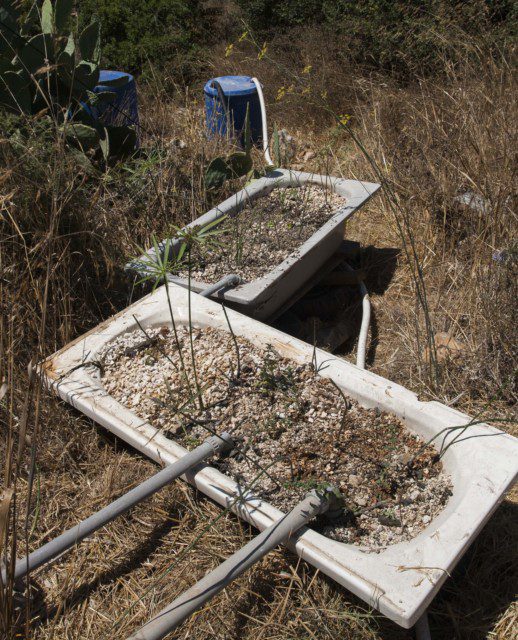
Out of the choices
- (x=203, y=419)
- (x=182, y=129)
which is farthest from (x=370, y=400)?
(x=182, y=129)

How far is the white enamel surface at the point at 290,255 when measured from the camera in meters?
2.51

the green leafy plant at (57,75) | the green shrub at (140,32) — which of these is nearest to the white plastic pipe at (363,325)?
the green leafy plant at (57,75)

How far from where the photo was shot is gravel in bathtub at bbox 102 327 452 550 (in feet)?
5.66

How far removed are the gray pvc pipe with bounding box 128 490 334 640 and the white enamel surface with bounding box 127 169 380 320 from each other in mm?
977

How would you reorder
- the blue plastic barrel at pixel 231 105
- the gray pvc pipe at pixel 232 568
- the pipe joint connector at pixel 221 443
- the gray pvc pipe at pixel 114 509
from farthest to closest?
the blue plastic barrel at pixel 231 105 → the pipe joint connector at pixel 221 443 → the gray pvc pipe at pixel 114 509 → the gray pvc pipe at pixel 232 568

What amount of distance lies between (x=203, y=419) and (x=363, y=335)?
37.1 inches

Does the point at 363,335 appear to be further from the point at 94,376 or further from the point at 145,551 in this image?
the point at 145,551

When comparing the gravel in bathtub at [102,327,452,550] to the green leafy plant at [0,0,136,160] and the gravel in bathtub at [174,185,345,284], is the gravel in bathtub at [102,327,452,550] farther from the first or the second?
the green leafy plant at [0,0,136,160]

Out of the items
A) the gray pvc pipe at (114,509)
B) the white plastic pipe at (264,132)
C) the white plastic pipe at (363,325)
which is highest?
the white plastic pipe at (264,132)

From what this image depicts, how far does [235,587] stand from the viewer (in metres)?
1.72

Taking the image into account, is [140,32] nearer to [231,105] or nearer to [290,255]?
[231,105]

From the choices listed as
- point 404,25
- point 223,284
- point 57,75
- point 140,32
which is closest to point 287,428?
point 223,284

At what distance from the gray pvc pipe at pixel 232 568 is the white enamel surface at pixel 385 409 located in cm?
5

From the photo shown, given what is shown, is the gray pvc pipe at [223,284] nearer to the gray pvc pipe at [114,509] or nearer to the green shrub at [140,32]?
the gray pvc pipe at [114,509]
